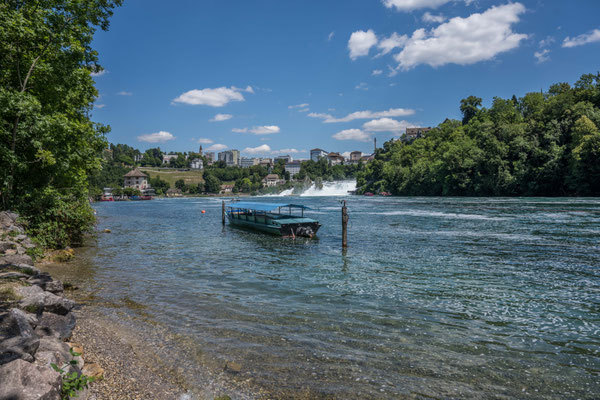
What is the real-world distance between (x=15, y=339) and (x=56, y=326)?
262 centimetres

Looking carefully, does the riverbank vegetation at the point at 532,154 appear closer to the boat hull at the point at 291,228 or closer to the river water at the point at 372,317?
the river water at the point at 372,317

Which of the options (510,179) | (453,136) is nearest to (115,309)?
(510,179)

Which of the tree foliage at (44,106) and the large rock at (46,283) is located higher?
the tree foliage at (44,106)

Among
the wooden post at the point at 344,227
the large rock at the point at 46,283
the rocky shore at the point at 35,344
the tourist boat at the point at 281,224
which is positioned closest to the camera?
the rocky shore at the point at 35,344

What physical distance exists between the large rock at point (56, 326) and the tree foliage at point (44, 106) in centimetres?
1003

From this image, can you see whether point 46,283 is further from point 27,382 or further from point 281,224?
point 281,224

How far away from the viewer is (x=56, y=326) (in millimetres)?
7672

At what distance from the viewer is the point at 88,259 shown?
20047mm

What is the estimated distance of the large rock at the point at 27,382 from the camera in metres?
4.32

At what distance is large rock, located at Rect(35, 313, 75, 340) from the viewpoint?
279 inches

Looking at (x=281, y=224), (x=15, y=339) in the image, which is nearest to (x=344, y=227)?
(x=281, y=224)

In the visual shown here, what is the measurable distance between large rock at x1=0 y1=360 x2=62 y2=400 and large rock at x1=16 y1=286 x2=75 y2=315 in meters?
3.59

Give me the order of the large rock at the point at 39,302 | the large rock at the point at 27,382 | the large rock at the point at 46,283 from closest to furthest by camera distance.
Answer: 1. the large rock at the point at 27,382
2. the large rock at the point at 39,302
3. the large rock at the point at 46,283

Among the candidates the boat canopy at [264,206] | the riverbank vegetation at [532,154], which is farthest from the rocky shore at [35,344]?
the riverbank vegetation at [532,154]
